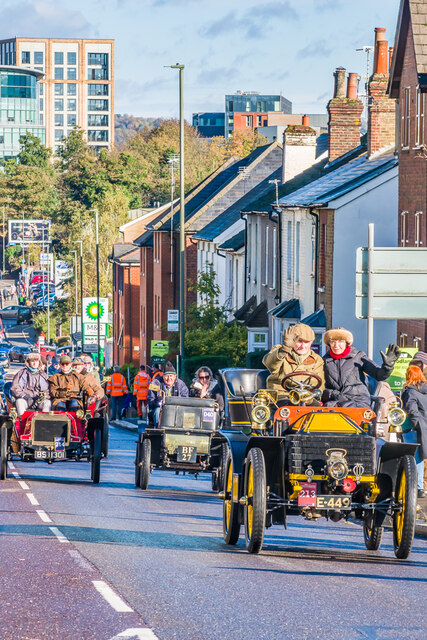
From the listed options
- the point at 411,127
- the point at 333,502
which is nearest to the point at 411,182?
the point at 411,127

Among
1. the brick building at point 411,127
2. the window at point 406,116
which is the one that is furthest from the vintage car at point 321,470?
the window at point 406,116

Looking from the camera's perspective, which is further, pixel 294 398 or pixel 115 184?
pixel 115 184

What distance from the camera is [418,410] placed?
14.6m

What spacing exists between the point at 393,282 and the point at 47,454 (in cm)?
644

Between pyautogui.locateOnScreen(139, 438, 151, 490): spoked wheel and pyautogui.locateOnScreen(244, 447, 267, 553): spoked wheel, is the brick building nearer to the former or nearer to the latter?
pyautogui.locateOnScreen(139, 438, 151, 490): spoked wheel

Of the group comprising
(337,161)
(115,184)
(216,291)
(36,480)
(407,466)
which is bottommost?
(36,480)

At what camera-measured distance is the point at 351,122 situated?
40.8 m

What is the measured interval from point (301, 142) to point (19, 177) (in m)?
114

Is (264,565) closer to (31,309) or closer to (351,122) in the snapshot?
(351,122)

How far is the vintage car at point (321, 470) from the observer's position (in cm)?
1011

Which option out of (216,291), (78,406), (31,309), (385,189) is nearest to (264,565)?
(78,406)

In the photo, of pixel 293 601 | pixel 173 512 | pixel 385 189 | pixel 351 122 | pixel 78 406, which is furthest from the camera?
pixel 351 122

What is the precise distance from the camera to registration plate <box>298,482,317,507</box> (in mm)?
10070

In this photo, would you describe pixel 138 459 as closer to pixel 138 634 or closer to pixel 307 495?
pixel 307 495
